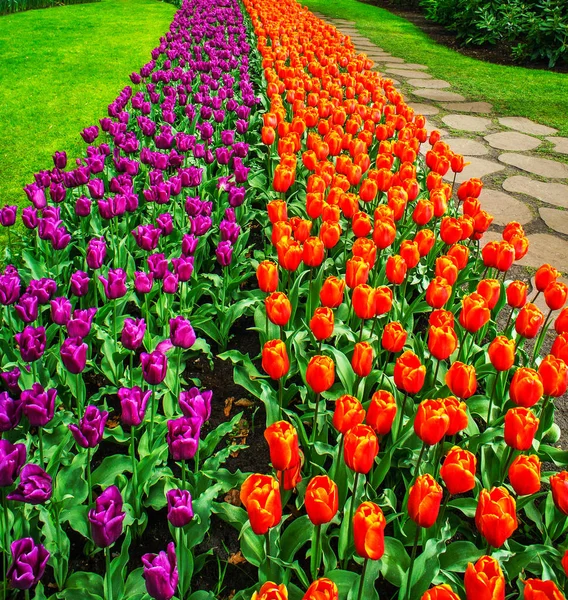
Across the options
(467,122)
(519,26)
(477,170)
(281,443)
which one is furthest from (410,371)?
(519,26)

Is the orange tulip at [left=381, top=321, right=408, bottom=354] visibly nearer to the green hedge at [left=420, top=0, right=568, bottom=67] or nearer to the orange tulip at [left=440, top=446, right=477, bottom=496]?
the orange tulip at [left=440, top=446, right=477, bottom=496]

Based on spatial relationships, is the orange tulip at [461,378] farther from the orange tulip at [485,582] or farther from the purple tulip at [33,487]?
the purple tulip at [33,487]

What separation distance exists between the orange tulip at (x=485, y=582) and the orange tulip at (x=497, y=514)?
0.16 metres

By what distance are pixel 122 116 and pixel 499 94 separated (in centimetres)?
540

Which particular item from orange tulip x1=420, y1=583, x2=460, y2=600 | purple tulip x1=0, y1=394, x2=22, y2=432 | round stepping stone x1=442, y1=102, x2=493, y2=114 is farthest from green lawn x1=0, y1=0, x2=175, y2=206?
orange tulip x1=420, y1=583, x2=460, y2=600

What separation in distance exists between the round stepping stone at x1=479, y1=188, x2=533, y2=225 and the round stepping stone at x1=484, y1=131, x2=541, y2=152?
4.20 feet

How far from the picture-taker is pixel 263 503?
1.29m

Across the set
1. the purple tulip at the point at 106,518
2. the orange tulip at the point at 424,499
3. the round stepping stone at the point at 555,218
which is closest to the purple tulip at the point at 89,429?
the purple tulip at the point at 106,518

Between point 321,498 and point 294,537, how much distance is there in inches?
18.9

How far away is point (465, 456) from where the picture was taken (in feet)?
4.73

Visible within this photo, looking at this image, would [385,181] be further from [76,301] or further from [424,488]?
[424,488]

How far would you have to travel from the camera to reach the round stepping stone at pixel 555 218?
3.96 metres

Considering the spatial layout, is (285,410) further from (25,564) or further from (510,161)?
(510,161)

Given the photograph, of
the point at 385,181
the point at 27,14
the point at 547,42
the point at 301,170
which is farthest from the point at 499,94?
the point at 27,14
